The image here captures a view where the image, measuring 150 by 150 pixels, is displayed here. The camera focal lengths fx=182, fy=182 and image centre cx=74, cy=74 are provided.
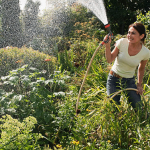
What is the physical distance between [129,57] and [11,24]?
8226 millimetres

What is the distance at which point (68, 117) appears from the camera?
2.46 m

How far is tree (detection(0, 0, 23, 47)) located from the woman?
7.28m

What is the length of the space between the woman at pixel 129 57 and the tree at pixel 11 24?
7.28 meters

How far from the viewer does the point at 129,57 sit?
2240 millimetres

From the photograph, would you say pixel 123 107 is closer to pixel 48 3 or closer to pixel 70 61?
pixel 70 61

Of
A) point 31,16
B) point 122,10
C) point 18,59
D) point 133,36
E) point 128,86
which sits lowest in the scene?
point 128,86

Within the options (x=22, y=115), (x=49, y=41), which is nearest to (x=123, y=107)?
(x=22, y=115)

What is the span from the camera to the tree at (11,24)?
8711mm

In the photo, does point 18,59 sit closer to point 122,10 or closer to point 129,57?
point 129,57

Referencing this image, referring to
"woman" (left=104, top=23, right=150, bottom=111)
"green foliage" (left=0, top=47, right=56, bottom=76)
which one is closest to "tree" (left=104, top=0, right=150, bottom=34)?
"green foliage" (left=0, top=47, right=56, bottom=76)

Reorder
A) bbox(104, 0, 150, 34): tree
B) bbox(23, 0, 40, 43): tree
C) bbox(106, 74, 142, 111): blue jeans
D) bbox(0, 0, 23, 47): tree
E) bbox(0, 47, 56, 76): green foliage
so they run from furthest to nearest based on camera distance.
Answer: bbox(104, 0, 150, 34): tree
bbox(23, 0, 40, 43): tree
bbox(0, 0, 23, 47): tree
bbox(0, 47, 56, 76): green foliage
bbox(106, 74, 142, 111): blue jeans

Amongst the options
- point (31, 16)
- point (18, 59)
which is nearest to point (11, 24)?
point (31, 16)

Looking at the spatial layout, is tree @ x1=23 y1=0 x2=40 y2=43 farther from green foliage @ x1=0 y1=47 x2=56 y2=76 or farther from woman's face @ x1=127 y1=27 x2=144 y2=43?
woman's face @ x1=127 y1=27 x2=144 y2=43

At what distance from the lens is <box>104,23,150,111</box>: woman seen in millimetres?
2174
